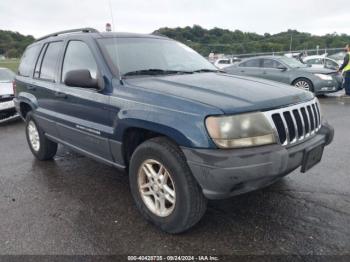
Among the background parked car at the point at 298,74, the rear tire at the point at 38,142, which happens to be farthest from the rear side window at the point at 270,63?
the rear tire at the point at 38,142

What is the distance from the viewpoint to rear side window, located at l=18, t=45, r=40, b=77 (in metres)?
5.13

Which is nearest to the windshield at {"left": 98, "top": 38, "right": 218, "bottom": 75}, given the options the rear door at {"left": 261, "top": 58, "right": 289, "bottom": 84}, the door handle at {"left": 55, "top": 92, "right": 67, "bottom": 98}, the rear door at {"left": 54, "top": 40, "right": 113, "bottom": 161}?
the rear door at {"left": 54, "top": 40, "right": 113, "bottom": 161}

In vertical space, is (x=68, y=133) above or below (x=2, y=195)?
above

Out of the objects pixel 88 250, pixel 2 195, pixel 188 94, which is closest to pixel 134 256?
pixel 88 250

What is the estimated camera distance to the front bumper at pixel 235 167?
255cm

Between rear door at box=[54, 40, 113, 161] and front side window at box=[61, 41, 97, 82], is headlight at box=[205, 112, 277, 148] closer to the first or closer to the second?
rear door at box=[54, 40, 113, 161]

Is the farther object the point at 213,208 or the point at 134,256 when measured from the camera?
the point at 213,208

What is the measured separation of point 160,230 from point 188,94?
122 centimetres

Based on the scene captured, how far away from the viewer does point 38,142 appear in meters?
5.26

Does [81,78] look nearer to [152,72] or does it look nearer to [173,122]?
[152,72]

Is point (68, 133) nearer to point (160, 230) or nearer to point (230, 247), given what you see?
point (160, 230)

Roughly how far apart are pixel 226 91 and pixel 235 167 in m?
0.76

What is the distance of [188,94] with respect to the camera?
291cm

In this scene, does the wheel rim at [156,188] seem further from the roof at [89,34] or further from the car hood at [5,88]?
the car hood at [5,88]
